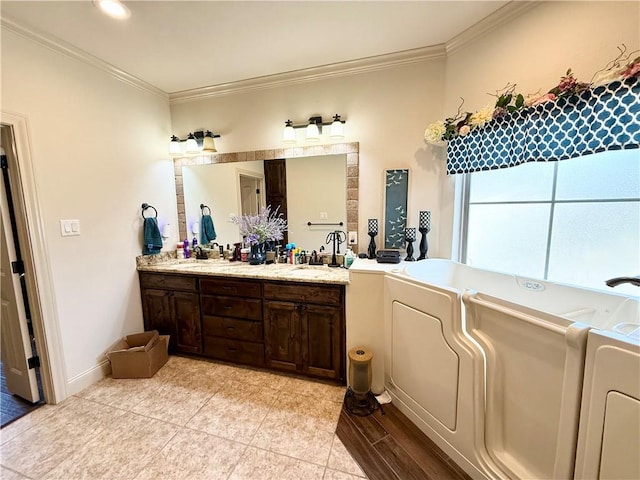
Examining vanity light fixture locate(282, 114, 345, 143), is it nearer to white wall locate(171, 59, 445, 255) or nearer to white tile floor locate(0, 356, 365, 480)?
white wall locate(171, 59, 445, 255)

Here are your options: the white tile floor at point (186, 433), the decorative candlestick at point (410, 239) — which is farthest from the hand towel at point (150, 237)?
the decorative candlestick at point (410, 239)

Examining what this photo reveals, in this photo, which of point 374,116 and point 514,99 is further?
point 374,116

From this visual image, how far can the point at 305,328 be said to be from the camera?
7.07ft

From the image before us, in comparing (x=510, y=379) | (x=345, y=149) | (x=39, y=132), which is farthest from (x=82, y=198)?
(x=510, y=379)

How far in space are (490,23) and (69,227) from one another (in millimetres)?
3419

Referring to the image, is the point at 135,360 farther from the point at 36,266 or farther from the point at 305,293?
the point at 305,293

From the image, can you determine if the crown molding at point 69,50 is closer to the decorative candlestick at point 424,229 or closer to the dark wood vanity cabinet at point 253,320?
the dark wood vanity cabinet at point 253,320

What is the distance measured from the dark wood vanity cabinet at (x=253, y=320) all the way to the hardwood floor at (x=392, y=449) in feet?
1.38

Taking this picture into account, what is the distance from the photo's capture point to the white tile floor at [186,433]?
1472 mm

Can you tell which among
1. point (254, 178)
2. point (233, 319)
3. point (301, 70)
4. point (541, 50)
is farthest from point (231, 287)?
point (541, 50)

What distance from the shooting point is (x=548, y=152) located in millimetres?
1529

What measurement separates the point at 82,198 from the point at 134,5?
56.7 inches

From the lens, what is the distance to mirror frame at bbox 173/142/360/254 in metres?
A: 2.44

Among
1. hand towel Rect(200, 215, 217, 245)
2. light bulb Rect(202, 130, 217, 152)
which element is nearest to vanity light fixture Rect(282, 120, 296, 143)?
light bulb Rect(202, 130, 217, 152)
